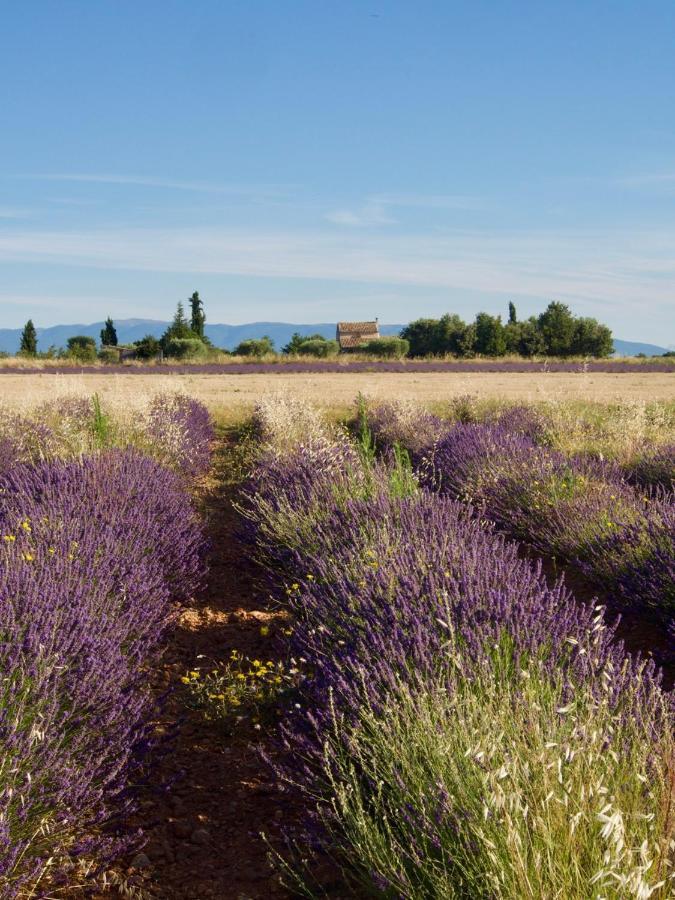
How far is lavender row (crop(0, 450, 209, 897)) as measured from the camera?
2.37m

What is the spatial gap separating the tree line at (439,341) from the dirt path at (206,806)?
3773 cm

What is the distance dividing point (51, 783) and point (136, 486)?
372 cm

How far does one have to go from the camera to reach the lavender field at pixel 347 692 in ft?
6.33

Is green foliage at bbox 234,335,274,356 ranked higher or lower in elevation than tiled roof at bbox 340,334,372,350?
lower

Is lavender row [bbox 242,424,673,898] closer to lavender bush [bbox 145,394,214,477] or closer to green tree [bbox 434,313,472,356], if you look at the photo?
lavender bush [bbox 145,394,214,477]

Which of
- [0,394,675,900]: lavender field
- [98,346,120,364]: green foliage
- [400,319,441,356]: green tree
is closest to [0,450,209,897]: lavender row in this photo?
[0,394,675,900]: lavender field

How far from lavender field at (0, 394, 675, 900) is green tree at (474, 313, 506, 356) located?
4529cm

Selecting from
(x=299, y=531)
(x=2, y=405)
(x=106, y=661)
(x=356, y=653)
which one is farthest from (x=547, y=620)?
(x=2, y=405)

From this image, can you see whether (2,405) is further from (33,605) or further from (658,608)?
(658,608)

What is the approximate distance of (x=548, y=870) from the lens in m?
1.73

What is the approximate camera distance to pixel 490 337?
5166 centimetres

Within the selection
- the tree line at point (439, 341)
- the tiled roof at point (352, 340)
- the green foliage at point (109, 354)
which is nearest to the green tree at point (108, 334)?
the tree line at point (439, 341)

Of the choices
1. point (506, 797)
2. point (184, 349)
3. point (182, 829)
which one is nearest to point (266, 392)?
point (182, 829)

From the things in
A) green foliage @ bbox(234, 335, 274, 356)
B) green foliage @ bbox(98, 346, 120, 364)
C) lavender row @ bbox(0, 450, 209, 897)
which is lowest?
lavender row @ bbox(0, 450, 209, 897)
